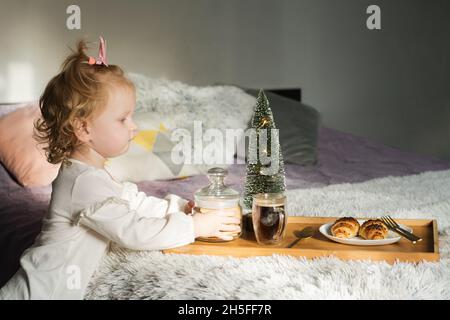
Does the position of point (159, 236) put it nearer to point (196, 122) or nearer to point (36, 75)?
point (196, 122)

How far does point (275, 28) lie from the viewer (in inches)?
152

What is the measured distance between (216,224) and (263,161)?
26cm

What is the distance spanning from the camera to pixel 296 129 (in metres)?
3.00

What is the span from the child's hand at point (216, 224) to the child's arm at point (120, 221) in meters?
0.02

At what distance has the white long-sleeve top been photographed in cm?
137

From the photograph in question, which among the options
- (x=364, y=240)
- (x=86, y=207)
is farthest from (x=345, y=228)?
(x=86, y=207)

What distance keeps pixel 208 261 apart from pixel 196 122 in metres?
1.45

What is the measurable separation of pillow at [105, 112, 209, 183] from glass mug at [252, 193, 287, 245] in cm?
113

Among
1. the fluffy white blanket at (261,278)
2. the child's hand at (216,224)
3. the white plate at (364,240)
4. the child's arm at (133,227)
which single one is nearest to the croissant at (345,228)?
the white plate at (364,240)

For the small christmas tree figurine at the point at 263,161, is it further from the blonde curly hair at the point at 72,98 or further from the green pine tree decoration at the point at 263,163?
the blonde curly hair at the point at 72,98

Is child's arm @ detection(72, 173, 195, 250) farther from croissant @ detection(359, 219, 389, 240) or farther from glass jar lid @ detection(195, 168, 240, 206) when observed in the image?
croissant @ detection(359, 219, 389, 240)

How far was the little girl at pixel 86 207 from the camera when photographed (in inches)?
54.2

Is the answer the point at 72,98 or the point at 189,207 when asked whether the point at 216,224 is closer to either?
the point at 189,207
